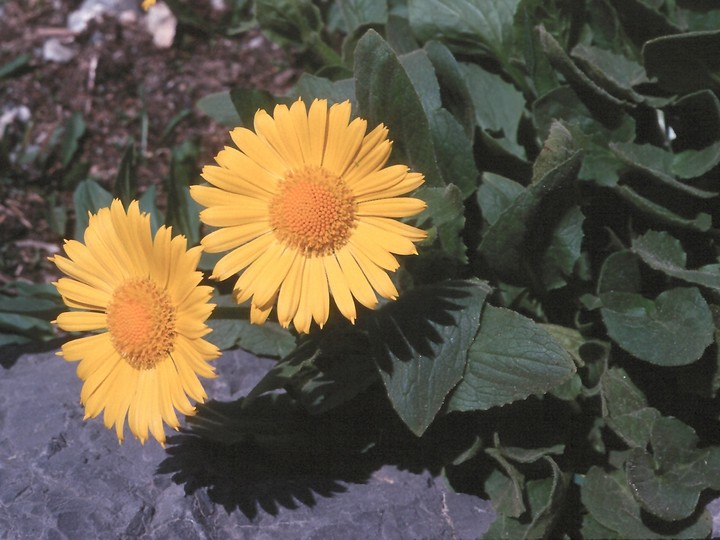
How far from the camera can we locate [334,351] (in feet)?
9.15

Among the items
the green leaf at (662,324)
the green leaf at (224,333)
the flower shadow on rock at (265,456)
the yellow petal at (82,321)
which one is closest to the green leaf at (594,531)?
the green leaf at (662,324)

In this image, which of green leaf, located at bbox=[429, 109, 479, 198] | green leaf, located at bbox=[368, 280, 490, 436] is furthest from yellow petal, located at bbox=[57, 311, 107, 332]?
green leaf, located at bbox=[429, 109, 479, 198]

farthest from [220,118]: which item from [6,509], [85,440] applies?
[6,509]

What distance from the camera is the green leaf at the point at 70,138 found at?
4.30 meters

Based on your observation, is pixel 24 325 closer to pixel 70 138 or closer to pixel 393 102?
pixel 70 138

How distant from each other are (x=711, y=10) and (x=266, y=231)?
1935 millimetres

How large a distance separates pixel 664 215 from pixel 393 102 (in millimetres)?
1047

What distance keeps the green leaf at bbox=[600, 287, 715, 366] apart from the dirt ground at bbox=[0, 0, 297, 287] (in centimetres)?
214

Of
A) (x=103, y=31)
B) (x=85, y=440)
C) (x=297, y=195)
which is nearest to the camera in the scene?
(x=297, y=195)

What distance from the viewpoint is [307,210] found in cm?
251

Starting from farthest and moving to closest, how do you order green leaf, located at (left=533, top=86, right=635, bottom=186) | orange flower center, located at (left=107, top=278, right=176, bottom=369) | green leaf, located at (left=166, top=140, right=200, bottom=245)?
1. green leaf, located at (left=166, top=140, right=200, bottom=245)
2. green leaf, located at (left=533, top=86, right=635, bottom=186)
3. orange flower center, located at (left=107, top=278, right=176, bottom=369)

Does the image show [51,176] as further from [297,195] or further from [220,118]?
[297,195]

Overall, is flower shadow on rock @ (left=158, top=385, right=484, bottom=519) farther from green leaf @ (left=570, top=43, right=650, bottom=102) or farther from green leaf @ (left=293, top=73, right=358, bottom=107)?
green leaf @ (left=570, top=43, right=650, bottom=102)

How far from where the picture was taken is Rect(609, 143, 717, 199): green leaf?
2.99 meters
